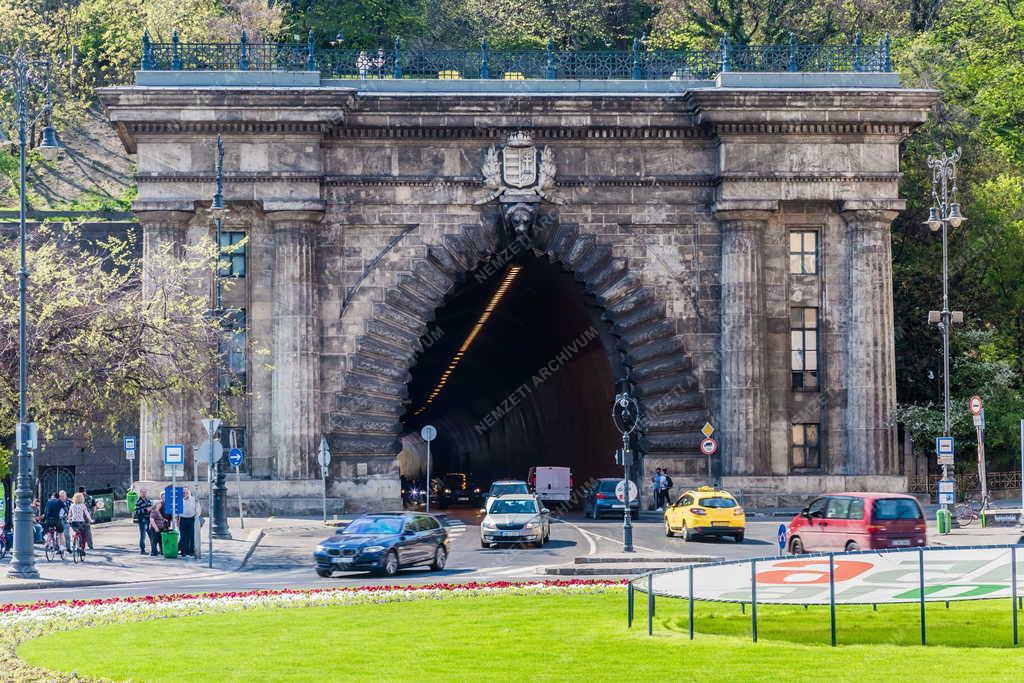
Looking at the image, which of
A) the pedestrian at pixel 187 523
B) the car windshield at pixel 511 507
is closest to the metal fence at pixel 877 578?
the pedestrian at pixel 187 523

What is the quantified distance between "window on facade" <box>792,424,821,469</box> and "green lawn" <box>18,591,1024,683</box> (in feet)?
114

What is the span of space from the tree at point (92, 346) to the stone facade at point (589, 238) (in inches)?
267

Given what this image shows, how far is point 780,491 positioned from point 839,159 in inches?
477

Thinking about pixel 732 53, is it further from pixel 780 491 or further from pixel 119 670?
pixel 119 670

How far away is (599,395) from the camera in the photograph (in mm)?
77000

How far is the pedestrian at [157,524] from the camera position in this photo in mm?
48250

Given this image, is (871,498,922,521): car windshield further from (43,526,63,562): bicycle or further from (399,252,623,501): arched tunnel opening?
(399,252,623,501): arched tunnel opening

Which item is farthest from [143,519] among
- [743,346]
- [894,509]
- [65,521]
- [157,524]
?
[743,346]

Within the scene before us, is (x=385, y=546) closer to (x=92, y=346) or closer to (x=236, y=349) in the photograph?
(x=92, y=346)

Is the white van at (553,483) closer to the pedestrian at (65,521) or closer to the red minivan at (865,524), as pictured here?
the pedestrian at (65,521)

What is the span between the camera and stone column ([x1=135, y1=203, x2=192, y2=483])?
204ft

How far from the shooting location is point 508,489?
63.7 metres

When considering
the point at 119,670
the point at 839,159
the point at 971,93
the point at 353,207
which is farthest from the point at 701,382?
the point at 119,670

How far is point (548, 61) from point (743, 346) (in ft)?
41.5
